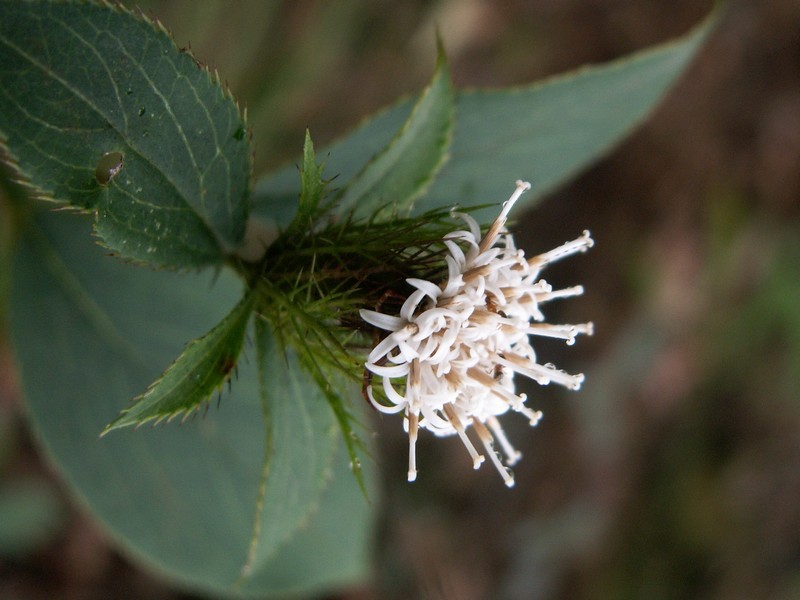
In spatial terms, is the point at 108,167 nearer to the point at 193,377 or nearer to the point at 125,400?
the point at 193,377

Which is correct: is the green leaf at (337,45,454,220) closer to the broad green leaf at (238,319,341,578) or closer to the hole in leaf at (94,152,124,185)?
the broad green leaf at (238,319,341,578)

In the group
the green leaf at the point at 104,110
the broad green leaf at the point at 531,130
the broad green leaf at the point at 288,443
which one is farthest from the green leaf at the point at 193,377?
the broad green leaf at the point at 531,130

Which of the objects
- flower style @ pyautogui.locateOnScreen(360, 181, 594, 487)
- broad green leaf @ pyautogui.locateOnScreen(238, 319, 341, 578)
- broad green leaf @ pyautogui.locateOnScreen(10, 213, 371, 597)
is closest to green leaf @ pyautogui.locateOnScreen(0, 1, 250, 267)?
broad green leaf @ pyautogui.locateOnScreen(238, 319, 341, 578)

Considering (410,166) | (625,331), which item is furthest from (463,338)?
(625,331)

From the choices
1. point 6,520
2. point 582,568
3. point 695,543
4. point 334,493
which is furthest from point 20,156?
point 695,543

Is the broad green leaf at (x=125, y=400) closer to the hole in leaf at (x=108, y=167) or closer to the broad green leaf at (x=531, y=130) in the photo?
the broad green leaf at (x=531, y=130)

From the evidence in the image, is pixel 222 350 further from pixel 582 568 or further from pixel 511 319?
pixel 582 568
